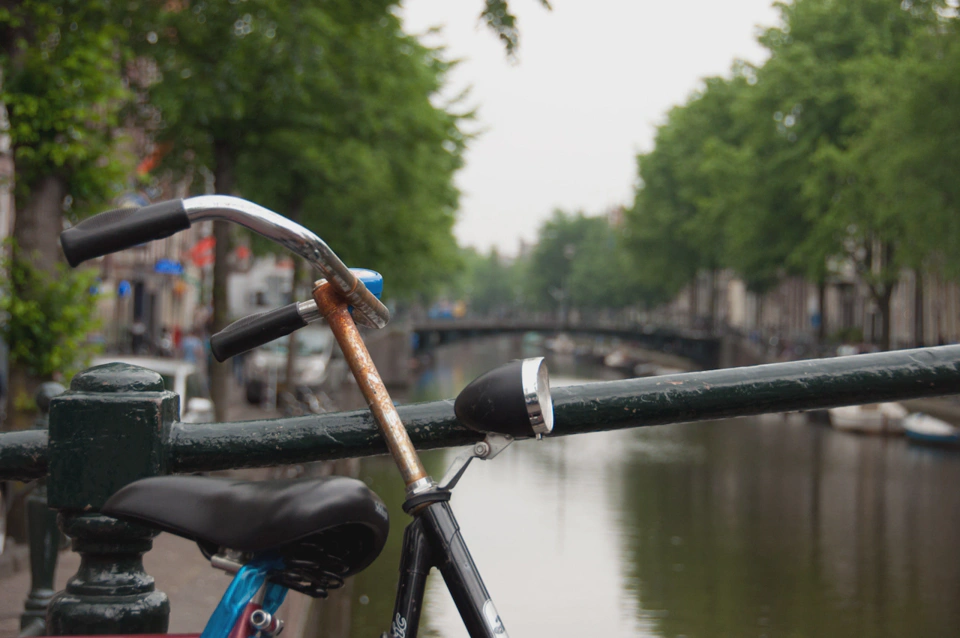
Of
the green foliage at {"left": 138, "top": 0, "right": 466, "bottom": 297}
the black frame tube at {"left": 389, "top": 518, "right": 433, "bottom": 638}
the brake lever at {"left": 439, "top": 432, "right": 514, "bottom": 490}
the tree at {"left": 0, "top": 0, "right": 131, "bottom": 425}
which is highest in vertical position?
the green foliage at {"left": 138, "top": 0, "right": 466, "bottom": 297}

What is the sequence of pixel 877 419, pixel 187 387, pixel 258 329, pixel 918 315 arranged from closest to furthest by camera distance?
pixel 258 329 → pixel 187 387 → pixel 877 419 → pixel 918 315

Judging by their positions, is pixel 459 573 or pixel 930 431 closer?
pixel 459 573

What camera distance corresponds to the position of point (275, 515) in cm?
134

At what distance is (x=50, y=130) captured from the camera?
29.0 ft

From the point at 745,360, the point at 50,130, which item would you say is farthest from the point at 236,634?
the point at 745,360

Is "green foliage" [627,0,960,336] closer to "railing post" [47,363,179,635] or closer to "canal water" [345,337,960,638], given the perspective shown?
"canal water" [345,337,960,638]

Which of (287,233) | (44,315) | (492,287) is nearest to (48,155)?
(44,315)

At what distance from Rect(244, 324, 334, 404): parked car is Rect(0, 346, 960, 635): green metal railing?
23188 mm

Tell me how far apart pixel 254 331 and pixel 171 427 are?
0.82ft

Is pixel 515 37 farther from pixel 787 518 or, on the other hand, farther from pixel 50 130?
pixel 787 518

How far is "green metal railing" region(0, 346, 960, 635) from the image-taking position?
1806mm

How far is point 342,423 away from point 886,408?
30871 mm

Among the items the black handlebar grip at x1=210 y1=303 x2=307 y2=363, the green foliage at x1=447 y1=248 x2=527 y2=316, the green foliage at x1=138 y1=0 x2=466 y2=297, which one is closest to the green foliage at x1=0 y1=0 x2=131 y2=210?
the green foliage at x1=138 y1=0 x2=466 y2=297

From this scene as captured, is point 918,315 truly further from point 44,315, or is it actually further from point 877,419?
point 44,315
